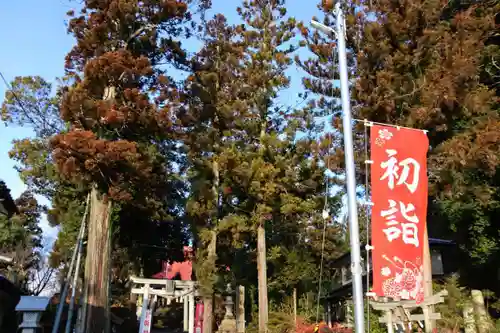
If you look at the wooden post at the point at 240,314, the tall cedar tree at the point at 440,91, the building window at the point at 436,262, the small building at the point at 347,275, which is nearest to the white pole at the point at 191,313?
the wooden post at the point at 240,314

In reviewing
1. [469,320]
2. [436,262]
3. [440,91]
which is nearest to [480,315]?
[469,320]

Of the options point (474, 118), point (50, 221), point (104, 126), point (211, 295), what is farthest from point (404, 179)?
point (50, 221)

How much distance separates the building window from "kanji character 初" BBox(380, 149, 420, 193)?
12.2 meters

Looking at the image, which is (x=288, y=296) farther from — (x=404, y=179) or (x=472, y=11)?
(x=404, y=179)

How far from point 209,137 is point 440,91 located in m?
8.91

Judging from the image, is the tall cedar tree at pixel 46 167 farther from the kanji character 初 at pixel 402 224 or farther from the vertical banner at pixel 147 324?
the kanji character 初 at pixel 402 224

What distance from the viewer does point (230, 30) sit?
19266 millimetres

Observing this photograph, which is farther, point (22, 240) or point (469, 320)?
point (22, 240)

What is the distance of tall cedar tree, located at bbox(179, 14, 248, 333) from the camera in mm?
17516

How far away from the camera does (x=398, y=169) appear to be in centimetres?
600

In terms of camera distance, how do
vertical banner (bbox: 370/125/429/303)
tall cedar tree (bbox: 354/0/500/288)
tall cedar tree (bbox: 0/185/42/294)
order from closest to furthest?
vertical banner (bbox: 370/125/429/303) < tall cedar tree (bbox: 354/0/500/288) < tall cedar tree (bbox: 0/185/42/294)

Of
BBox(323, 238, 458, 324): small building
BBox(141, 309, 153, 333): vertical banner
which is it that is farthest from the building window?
BBox(141, 309, 153, 333): vertical banner

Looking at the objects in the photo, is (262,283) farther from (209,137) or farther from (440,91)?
(440,91)

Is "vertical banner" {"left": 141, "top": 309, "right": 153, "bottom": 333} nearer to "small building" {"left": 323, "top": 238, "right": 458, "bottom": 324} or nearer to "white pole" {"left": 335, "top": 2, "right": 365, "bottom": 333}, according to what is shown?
"small building" {"left": 323, "top": 238, "right": 458, "bottom": 324}
